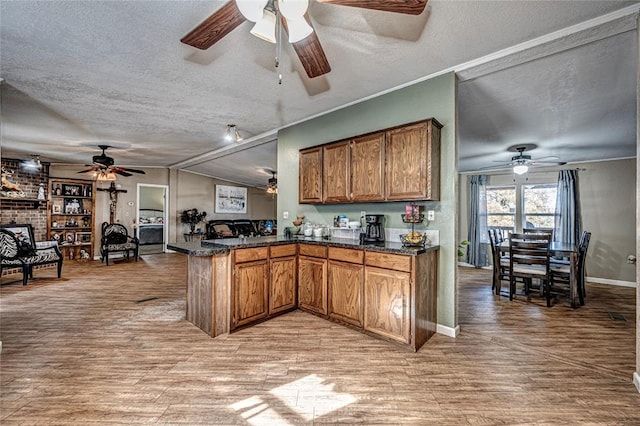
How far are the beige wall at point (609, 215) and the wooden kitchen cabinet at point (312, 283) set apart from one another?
5.60m

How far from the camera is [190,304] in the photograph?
10.3ft

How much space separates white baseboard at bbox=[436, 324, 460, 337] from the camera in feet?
9.26

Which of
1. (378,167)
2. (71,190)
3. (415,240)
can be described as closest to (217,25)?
(378,167)

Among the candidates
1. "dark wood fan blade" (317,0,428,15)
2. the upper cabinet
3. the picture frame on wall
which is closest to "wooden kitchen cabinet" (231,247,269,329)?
the upper cabinet

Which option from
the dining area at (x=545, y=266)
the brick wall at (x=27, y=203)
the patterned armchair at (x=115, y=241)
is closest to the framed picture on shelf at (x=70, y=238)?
the brick wall at (x=27, y=203)

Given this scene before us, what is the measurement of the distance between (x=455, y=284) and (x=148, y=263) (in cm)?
680

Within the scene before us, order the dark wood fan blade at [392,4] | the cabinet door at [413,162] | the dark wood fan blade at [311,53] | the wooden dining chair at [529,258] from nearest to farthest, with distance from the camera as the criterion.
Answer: the dark wood fan blade at [392,4]
the dark wood fan blade at [311,53]
the cabinet door at [413,162]
the wooden dining chair at [529,258]

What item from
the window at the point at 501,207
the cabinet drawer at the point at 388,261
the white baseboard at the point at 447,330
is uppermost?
the window at the point at 501,207

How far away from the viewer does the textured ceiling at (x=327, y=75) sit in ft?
6.64

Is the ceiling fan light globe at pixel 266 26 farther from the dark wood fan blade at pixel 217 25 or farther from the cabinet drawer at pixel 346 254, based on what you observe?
the cabinet drawer at pixel 346 254

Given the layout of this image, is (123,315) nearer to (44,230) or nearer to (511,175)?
(44,230)

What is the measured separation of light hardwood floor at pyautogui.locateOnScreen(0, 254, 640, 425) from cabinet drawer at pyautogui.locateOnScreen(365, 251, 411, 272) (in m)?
0.73

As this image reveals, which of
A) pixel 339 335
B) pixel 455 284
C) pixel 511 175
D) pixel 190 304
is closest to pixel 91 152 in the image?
pixel 190 304

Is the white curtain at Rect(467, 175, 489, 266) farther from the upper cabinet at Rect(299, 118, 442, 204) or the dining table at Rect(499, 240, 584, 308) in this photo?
the upper cabinet at Rect(299, 118, 442, 204)
